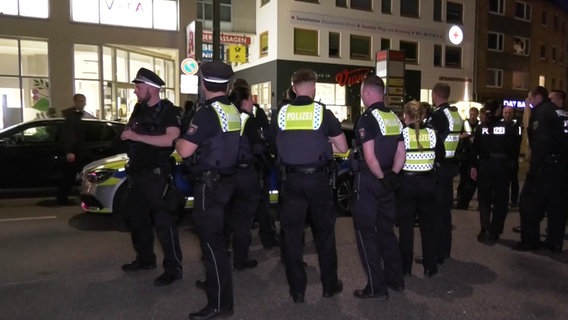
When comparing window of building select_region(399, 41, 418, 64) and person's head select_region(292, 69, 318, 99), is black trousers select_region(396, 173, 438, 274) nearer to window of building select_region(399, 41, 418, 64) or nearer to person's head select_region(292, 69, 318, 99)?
person's head select_region(292, 69, 318, 99)

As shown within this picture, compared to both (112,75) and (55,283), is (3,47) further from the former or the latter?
(55,283)

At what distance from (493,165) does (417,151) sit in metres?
1.93

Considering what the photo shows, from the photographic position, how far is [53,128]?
9398mm

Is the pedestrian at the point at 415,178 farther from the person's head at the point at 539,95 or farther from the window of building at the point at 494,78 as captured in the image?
the window of building at the point at 494,78

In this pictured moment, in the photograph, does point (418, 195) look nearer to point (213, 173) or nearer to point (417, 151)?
point (417, 151)

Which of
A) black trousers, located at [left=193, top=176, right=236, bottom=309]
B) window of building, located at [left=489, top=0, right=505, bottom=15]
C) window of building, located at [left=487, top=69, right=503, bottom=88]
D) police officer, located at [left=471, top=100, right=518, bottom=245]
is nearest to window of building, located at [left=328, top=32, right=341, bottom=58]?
window of building, located at [left=487, top=69, right=503, bottom=88]

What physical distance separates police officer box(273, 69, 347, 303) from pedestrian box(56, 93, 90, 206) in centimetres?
568

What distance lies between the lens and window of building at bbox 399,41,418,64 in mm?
32375

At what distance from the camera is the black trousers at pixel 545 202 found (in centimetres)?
596

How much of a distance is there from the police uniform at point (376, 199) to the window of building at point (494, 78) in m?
33.7

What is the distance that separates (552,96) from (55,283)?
5735mm

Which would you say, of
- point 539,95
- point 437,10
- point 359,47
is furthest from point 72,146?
point 437,10

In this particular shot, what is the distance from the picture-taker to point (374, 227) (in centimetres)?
442

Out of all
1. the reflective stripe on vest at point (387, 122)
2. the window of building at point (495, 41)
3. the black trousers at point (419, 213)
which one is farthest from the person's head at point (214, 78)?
the window of building at point (495, 41)
